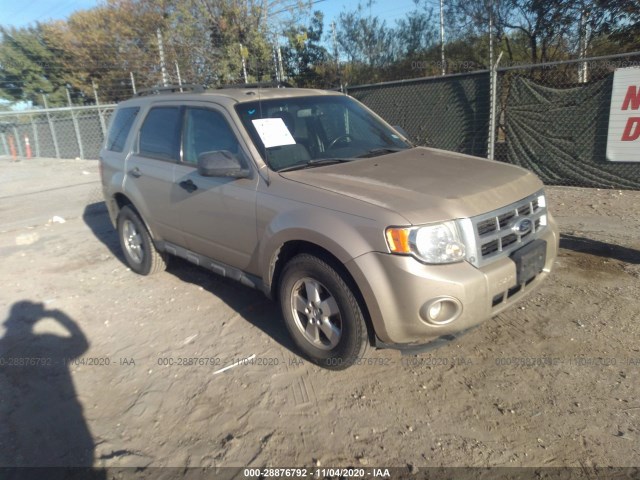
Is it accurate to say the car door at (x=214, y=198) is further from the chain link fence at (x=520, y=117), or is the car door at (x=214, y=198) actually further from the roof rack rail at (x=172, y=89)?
the chain link fence at (x=520, y=117)

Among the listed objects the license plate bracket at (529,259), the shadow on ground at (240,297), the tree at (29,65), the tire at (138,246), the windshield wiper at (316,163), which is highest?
the tree at (29,65)

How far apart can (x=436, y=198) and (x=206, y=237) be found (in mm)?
2069

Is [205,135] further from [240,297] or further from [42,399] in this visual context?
[42,399]

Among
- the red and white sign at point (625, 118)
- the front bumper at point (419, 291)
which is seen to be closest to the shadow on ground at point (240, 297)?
the front bumper at point (419, 291)

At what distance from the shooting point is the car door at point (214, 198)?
3.60 metres

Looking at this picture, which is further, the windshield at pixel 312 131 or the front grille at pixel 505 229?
the windshield at pixel 312 131

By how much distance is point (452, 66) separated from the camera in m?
14.6

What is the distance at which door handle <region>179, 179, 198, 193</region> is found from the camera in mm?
4027

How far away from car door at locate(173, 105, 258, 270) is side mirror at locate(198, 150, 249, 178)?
0.26 ft

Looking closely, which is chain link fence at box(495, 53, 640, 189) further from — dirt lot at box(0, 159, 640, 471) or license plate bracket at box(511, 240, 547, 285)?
license plate bracket at box(511, 240, 547, 285)

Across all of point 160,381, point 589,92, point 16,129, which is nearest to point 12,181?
point 16,129

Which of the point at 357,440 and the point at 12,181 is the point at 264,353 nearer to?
the point at 357,440

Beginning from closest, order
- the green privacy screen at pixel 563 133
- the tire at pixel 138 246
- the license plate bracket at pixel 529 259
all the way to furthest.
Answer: the license plate bracket at pixel 529 259
the tire at pixel 138 246
the green privacy screen at pixel 563 133

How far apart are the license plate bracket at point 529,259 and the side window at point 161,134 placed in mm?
2963
